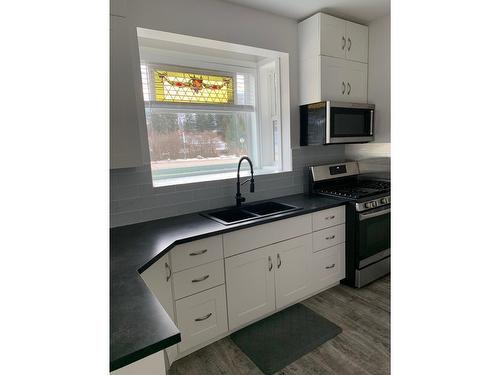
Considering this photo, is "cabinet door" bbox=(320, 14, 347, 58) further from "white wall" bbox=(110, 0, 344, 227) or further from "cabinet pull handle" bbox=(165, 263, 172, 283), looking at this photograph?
"cabinet pull handle" bbox=(165, 263, 172, 283)

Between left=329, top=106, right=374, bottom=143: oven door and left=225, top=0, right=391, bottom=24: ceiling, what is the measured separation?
33.6 inches

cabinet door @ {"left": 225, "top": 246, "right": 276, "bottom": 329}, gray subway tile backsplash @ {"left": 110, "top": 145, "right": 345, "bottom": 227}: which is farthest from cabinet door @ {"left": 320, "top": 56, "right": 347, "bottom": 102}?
cabinet door @ {"left": 225, "top": 246, "right": 276, "bottom": 329}

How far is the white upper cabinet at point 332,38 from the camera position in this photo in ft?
8.62

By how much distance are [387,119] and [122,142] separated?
2522 mm

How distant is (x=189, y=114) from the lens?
2.65m

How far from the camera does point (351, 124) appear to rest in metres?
2.87

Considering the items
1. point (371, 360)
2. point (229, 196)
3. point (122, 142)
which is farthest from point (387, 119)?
point (122, 142)

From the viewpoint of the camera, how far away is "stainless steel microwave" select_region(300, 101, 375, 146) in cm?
268

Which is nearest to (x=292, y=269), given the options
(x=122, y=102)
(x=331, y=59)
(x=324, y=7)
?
(x=122, y=102)

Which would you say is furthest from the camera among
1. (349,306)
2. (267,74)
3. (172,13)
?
(267,74)

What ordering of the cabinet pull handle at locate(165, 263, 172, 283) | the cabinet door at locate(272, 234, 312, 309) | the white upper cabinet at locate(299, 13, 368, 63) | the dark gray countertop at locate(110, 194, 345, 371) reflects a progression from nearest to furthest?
the dark gray countertop at locate(110, 194, 345, 371), the cabinet pull handle at locate(165, 263, 172, 283), the cabinet door at locate(272, 234, 312, 309), the white upper cabinet at locate(299, 13, 368, 63)
